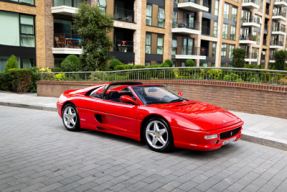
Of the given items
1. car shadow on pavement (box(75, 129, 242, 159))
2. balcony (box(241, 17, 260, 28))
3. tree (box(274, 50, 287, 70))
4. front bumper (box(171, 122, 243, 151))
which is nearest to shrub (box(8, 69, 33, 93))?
car shadow on pavement (box(75, 129, 242, 159))

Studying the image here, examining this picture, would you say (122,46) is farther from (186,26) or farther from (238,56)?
(238,56)

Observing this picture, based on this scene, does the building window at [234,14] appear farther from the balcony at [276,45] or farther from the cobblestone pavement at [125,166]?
the cobblestone pavement at [125,166]

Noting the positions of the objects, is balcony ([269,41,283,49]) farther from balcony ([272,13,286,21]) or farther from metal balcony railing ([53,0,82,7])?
metal balcony railing ([53,0,82,7])

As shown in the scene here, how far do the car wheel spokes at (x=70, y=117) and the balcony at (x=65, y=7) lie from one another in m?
16.5

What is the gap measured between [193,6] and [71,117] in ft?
95.8

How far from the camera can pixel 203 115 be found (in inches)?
209

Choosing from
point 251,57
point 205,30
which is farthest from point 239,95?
point 251,57

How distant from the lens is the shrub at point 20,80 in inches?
676

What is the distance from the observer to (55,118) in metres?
9.20

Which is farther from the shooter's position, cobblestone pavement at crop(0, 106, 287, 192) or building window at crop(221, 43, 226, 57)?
building window at crop(221, 43, 226, 57)

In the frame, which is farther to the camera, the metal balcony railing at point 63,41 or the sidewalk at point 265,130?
the metal balcony railing at point 63,41

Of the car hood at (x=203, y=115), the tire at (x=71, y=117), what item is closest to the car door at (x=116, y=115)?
the car hood at (x=203, y=115)

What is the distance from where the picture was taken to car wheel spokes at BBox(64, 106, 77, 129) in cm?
707

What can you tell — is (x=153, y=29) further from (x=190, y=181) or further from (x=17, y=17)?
(x=190, y=181)
